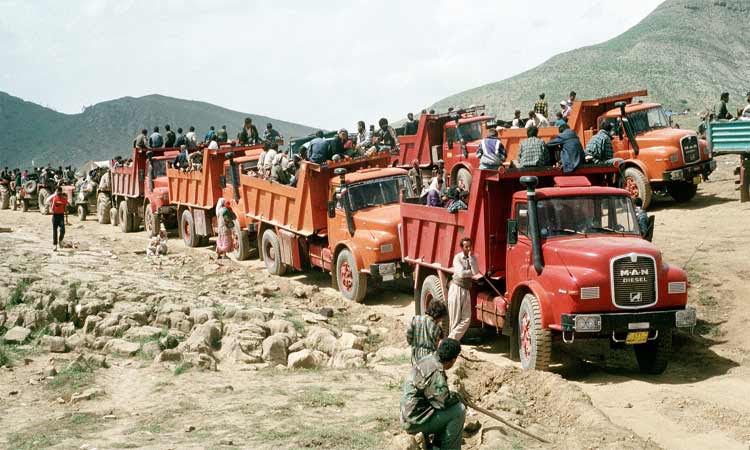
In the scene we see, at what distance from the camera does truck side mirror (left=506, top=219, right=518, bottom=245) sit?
11.5 m

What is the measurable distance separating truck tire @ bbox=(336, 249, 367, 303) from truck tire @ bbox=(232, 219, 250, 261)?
527 centimetres

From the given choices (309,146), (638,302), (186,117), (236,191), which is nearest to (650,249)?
(638,302)

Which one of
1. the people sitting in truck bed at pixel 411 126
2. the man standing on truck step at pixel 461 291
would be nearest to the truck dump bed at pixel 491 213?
the man standing on truck step at pixel 461 291

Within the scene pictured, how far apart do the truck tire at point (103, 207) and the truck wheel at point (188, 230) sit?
695cm

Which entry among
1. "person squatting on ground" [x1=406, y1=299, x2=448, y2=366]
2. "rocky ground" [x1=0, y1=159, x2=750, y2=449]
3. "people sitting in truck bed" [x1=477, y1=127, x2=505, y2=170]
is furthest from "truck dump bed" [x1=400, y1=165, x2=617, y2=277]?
"person squatting on ground" [x1=406, y1=299, x2=448, y2=366]

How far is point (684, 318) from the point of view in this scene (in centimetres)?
1074

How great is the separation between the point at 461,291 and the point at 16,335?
6.30m

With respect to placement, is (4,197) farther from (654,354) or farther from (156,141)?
(654,354)

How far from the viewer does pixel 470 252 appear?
40.5ft

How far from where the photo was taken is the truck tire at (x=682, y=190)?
21781 millimetres

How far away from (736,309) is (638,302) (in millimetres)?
3871

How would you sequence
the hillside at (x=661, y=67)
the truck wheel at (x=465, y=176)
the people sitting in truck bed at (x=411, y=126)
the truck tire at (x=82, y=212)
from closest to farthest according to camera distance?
the truck wheel at (x=465, y=176) < the people sitting in truck bed at (x=411, y=126) < the truck tire at (x=82, y=212) < the hillside at (x=661, y=67)

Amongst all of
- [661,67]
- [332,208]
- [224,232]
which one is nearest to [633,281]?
[332,208]

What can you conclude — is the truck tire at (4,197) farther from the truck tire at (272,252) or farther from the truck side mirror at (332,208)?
the truck side mirror at (332,208)
